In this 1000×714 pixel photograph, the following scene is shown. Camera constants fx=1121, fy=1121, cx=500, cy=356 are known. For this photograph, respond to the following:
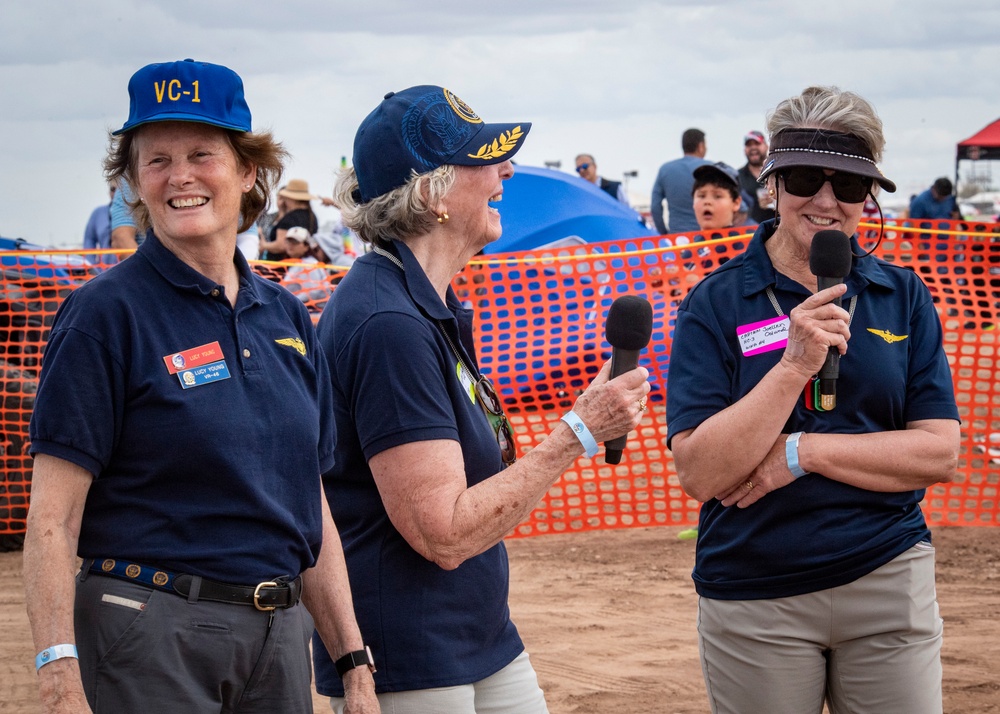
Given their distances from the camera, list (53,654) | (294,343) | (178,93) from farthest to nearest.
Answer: (294,343), (178,93), (53,654)

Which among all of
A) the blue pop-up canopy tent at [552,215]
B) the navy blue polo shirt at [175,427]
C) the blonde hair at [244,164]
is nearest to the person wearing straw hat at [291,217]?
the blue pop-up canopy tent at [552,215]

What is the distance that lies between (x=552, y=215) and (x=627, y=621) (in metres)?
6.97

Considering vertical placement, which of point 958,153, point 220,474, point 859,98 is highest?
point 958,153

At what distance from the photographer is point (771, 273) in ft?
10.1

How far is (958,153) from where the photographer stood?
27797 millimetres

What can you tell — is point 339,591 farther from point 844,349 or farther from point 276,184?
point 844,349

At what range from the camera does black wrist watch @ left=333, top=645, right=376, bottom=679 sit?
8.31ft

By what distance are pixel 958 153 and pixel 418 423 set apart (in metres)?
28.4

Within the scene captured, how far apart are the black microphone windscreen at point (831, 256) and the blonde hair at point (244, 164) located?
1381 millimetres

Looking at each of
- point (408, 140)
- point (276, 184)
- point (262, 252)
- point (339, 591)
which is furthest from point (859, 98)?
point (262, 252)

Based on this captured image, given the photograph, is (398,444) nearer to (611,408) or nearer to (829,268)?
(611,408)

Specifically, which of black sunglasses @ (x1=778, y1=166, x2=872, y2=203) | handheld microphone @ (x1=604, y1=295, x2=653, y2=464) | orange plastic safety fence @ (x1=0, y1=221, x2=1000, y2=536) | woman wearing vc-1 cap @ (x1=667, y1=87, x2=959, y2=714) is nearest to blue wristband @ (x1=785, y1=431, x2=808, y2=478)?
woman wearing vc-1 cap @ (x1=667, y1=87, x2=959, y2=714)

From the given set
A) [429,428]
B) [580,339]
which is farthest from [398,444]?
[580,339]

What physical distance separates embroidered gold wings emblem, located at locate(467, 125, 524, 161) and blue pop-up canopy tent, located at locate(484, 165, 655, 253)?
9181mm
